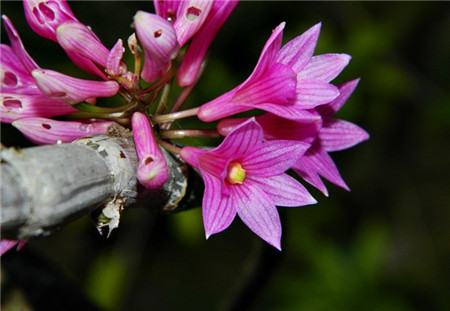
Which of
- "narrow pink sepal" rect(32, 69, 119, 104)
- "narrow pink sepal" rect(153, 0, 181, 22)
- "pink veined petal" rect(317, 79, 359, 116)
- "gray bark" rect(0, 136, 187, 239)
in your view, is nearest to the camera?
"gray bark" rect(0, 136, 187, 239)

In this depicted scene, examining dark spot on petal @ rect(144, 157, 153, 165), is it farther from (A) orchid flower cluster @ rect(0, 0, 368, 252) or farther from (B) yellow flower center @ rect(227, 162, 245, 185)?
(B) yellow flower center @ rect(227, 162, 245, 185)

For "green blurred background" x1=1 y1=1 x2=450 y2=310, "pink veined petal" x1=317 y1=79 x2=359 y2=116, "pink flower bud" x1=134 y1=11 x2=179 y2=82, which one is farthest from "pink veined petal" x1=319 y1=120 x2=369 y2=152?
"green blurred background" x1=1 y1=1 x2=450 y2=310

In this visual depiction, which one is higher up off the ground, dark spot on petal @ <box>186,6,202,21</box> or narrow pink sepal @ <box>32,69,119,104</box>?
dark spot on petal @ <box>186,6,202,21</box>

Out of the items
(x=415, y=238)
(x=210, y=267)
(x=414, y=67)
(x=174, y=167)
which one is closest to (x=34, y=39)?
(x=210, y=267)

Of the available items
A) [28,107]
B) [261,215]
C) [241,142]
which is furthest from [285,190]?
[28,107]

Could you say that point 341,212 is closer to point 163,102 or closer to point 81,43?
point 163,102

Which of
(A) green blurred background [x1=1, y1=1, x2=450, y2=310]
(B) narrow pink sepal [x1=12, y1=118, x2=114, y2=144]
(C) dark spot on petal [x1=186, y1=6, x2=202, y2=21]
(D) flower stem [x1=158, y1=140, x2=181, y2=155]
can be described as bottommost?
(A) green blurred background [x1=1, y1=1, x2=450, y2=310]

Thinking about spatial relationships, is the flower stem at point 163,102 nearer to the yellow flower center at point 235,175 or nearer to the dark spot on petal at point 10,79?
the yellow flower center at point 235,175

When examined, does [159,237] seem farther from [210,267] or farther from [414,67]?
[414,67]
